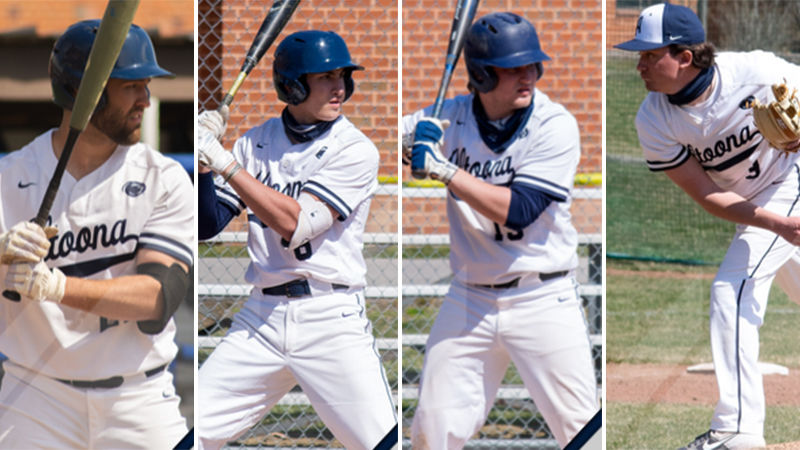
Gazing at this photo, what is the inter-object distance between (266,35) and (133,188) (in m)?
0.63

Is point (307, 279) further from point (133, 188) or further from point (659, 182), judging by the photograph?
point (659, 182)

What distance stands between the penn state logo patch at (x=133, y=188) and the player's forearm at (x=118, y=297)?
8.9 inches

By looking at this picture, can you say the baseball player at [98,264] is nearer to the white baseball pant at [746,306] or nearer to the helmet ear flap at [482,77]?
the helmet ear flap at [482,77]

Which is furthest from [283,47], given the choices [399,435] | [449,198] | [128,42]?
[399,435]

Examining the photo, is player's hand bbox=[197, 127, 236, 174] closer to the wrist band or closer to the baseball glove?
the wrist band

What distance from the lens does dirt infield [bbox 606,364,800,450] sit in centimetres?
368

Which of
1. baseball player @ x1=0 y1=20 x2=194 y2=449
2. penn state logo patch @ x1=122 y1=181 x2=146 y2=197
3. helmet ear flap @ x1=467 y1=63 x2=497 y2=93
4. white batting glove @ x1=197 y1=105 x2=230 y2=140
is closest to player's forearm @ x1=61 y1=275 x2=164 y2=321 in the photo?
baseball player @ x1=0 y1=20 x2=194 y2=449

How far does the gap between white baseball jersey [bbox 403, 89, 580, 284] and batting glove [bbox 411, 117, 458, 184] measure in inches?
6.7

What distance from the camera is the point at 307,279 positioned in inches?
117

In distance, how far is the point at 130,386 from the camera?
2781 millimetres

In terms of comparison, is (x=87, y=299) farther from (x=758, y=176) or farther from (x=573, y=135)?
(x=758, y=176)

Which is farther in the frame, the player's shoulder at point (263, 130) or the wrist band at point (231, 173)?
the player's shoulder at point (263, 130)

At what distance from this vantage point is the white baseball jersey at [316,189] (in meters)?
2.96

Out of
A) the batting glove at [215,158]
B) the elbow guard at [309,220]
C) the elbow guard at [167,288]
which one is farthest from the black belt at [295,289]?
the batting glove at [215,158]
